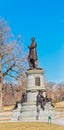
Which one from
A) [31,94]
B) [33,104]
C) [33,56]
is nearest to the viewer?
[33,104]

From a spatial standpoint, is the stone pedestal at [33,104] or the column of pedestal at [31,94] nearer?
the stone pedestal at [33,104]

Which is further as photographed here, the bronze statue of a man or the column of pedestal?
the bronze statue of a man

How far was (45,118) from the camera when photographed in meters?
26.2

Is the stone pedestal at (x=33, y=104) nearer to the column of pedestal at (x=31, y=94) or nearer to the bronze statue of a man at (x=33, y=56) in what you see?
the column of pedestal at (x=31, y=94)

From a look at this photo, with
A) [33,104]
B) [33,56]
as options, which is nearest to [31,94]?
[33,104]

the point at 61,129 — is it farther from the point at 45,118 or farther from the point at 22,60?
the point at 22,60

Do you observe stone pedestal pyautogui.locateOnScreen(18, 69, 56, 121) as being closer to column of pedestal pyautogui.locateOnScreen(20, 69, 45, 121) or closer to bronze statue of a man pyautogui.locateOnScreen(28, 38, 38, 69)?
column of pedestal pyautogui.locateOnScreen(20, 69, 45, 121)

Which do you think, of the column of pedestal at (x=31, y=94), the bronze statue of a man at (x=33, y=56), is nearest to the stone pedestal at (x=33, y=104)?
the column of pedestal at (x=31, y=94)

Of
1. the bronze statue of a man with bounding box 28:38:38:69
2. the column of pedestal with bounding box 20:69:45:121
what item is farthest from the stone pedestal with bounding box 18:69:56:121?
the bronze statue of a man with bounding box 28:38:38:69

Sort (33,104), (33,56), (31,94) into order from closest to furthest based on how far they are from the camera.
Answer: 1. (33,104)
2. (31,94)
3. (33,56)

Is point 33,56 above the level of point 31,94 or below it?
above

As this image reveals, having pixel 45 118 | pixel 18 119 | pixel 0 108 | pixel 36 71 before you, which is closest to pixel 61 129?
pixel 45 118

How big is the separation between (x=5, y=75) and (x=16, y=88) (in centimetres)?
415

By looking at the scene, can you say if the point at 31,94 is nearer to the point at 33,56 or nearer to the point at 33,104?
the point at 33,104
